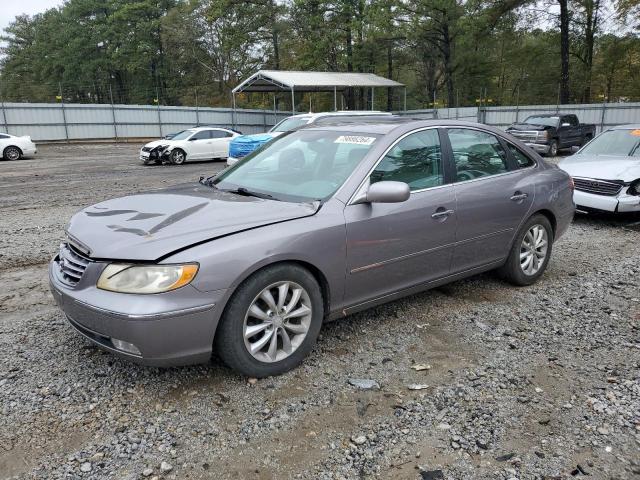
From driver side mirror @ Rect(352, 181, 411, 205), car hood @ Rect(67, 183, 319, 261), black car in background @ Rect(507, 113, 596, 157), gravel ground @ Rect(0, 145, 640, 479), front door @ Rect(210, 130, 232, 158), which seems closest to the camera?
gravel ground @ Rect(0, 145, 640, 479)

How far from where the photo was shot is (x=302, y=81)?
2795cm

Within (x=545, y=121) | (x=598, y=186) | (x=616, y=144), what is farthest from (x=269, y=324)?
(x=545, y=121)

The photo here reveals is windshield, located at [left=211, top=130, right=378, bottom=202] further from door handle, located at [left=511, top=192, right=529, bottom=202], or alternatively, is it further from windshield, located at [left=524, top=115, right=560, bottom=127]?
windshield, located at [left=524, top=115, right=560, bottom=127]

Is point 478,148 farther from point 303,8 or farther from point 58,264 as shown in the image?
point 303,8

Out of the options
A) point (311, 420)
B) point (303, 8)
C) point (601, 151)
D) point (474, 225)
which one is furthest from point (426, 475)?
point (303, 8)

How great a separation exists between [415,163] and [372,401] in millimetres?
1886

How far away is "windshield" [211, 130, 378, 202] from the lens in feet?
12.2

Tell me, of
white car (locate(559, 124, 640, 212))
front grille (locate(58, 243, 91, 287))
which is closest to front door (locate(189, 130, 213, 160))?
white car (locate(559, 124, 640, 212))

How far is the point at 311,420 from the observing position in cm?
288

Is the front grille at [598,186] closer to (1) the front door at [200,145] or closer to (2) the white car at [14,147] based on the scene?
(1) the front door at [200,145]

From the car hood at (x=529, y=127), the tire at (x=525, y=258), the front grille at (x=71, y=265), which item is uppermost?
the car hood at (x=529, y=127)

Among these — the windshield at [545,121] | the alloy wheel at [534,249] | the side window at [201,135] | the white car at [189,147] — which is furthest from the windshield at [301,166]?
the windshield at [545,121]

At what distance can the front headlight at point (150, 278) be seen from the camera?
9.20 ft

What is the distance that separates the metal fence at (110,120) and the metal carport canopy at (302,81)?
3395 millimetres
